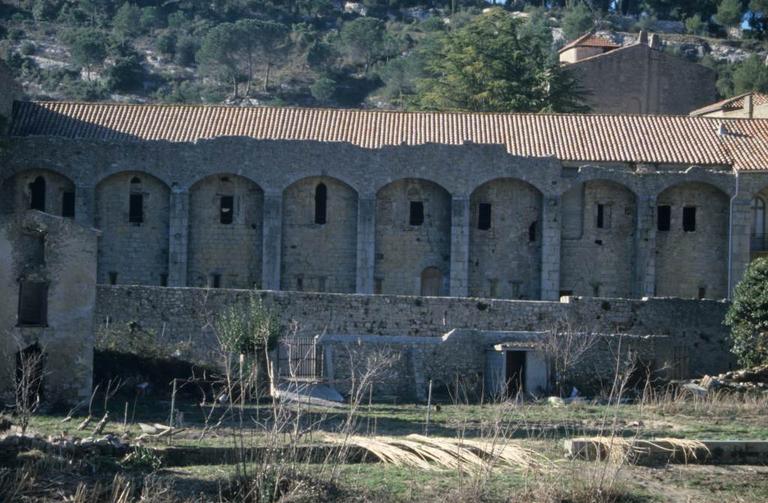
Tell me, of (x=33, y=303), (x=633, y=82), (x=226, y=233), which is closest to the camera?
(x=33, y=303)

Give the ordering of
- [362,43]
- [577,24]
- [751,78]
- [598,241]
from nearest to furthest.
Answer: [598,241] < [751,78] < [577,24] < [362,43]

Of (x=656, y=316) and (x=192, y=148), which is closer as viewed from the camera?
(x=656, y=316)

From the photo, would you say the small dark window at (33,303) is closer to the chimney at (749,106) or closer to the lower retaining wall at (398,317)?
the lower retaining wall at (398,317)

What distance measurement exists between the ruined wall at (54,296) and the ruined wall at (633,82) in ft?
117

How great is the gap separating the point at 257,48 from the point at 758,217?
173 ft

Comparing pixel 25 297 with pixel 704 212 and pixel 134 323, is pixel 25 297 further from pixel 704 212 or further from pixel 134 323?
pixel 704 212

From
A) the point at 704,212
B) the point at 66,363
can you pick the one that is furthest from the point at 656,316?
the point at 66,363

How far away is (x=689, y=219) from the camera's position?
42031 millimetres

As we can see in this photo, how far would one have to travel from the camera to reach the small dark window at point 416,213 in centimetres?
4169

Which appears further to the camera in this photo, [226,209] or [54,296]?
[226,209]

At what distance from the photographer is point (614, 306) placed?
33844 mm

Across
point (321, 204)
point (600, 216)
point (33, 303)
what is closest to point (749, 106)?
point (600, 216)

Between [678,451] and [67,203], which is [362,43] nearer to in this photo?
[67,203]

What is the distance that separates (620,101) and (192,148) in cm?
2525
